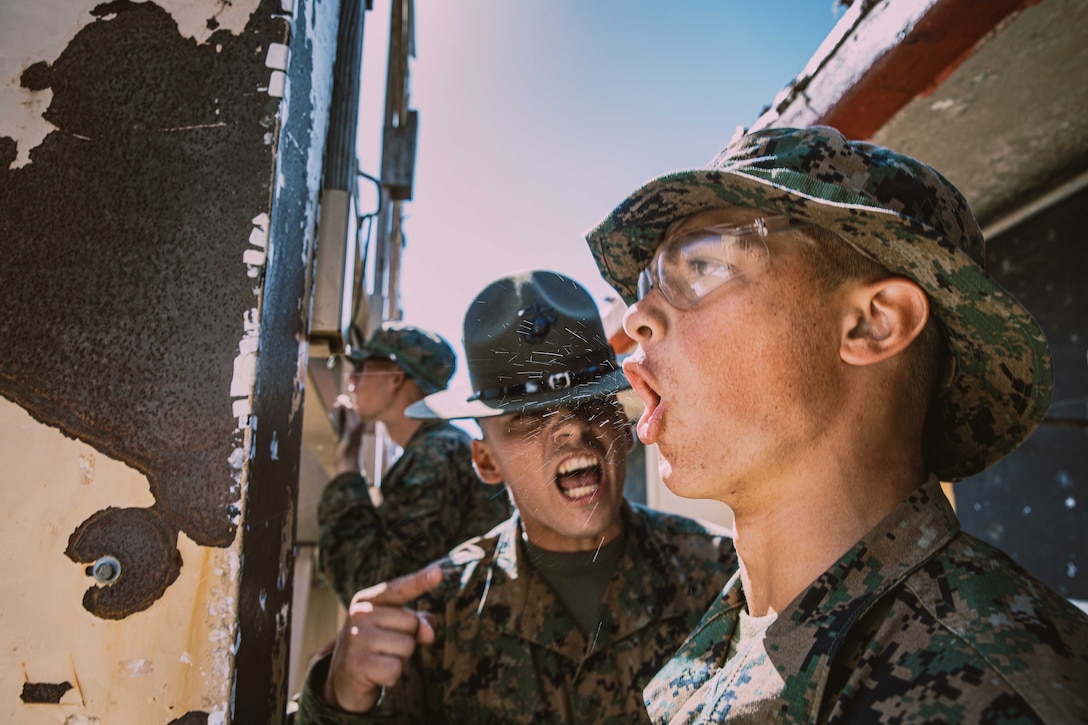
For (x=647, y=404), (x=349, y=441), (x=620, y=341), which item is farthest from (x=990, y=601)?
(x=620, y=341)

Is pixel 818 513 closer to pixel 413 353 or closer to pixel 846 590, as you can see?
pixel 846 590

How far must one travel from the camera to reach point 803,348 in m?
1.23

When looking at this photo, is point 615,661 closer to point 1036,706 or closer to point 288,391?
point 288,391

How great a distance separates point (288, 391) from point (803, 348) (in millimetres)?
1047

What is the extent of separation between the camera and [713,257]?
1315mm

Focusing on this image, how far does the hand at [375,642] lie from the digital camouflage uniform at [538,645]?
6cm

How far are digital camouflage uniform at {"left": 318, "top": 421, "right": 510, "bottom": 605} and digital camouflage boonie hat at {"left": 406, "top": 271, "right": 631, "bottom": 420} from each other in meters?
0.86

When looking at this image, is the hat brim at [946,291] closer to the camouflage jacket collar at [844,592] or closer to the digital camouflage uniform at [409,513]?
the camouflage jacket collar at [844,592]

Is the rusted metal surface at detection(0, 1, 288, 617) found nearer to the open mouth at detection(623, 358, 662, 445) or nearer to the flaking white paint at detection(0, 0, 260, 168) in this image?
the flaking white paint at detection(0, 0, 260, 168)

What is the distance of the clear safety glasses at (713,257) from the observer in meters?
1.29

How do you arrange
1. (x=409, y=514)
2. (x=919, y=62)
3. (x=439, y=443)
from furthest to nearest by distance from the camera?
1. (x=439, y=443)
2. (x=409, y=514)
3. (x=919, y=62)

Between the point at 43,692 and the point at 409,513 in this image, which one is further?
the point at 409,513

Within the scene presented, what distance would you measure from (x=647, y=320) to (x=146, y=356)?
945 mm

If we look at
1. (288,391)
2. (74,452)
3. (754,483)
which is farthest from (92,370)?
(754,483)
